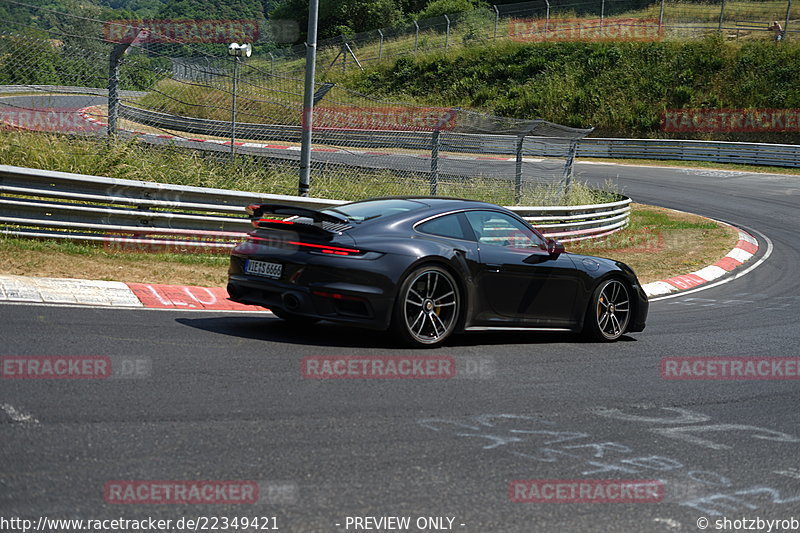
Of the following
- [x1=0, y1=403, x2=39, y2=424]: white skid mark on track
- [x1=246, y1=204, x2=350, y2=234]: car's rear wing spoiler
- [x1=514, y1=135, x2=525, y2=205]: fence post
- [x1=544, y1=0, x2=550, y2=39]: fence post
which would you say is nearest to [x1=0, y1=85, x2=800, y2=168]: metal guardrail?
[x1=514, y1=135, x2=525, y2=205]: fence post

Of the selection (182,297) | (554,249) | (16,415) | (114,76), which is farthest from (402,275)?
(114,76)

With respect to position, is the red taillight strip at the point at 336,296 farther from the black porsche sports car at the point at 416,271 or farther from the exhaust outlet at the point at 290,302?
the exhaust outlet at the point at 290,302

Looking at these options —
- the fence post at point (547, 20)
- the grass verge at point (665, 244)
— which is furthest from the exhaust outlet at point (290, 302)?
the fence post at point (547, 20)

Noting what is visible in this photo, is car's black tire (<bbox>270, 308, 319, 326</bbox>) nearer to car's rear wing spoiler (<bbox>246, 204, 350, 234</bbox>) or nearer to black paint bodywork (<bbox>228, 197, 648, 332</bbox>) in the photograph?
black paint bodywork (<bbox>228, 197, 648, 332</bbox>)

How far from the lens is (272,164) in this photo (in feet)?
52.1

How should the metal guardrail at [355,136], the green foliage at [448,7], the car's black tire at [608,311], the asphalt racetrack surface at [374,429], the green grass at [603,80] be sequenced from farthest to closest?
the green foliage at [448,7]
the green grass at [603,80]
the metal guardrail at [355,136]
the car's black tire at [608,311]
the asphalt racetrack surface at [374,429]

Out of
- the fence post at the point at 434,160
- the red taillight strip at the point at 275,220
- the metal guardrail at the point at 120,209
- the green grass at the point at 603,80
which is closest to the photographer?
the red taillight strip at the point at 275,220

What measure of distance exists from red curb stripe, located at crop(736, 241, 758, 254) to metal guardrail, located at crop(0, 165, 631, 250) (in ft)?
32.8

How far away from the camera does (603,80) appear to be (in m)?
46.8

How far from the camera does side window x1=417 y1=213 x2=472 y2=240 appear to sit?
307 inches

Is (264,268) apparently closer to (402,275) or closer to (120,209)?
(402,275)

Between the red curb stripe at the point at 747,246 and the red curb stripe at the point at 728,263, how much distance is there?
136cm

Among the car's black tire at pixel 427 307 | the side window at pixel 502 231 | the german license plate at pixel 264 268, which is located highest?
the side window at pixel 502 231

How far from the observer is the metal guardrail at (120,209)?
33.7ft
